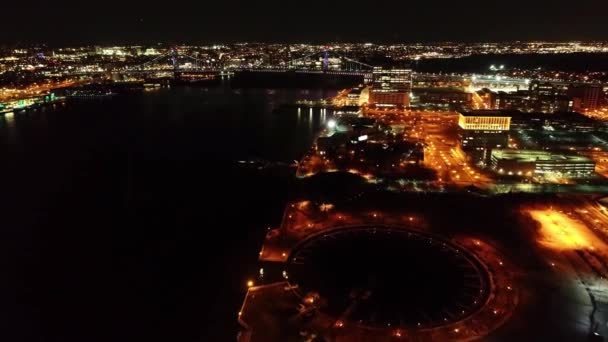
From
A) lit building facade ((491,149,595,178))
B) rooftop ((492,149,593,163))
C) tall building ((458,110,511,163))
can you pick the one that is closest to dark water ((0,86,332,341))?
tall building ((458,110,511,163))

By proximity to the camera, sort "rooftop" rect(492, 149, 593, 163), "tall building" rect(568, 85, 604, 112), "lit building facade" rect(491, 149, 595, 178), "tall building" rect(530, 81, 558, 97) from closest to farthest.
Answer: "lit building facade" rect(491, 149, 595, 178), "rooftop" rect(492, 149, 593, 163), "tall building" rect(568, 85, 604, 112), "tall building" rect(530, 81, 558, 97)

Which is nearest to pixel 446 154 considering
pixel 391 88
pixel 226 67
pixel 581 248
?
pixel 581 248

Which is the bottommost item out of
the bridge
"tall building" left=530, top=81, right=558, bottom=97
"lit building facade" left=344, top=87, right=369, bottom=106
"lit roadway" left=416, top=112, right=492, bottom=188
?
"lit roadway" left=416, top=112, right=492, bottom=188

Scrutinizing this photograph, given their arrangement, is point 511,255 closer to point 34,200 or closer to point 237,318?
point 237,318

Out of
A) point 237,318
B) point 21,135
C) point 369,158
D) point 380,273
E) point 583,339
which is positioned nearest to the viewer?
point 583,339

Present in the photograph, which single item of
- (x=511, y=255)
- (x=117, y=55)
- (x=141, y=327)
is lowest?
(x=141, y=327)

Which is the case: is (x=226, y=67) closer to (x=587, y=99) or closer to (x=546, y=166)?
(x=587, y=99)

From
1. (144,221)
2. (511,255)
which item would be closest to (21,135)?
(144,221)

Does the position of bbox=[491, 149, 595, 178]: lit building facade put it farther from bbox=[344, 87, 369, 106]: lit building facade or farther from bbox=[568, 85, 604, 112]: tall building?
bbox=[344, 87, 369, 106]: lit building facade
